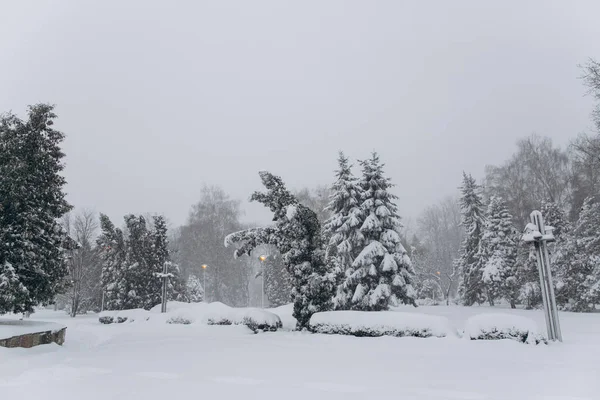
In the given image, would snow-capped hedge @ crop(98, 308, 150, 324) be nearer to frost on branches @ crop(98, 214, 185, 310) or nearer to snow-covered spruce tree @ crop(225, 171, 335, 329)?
frost on branches @ crop(98, 214, 185, 310)

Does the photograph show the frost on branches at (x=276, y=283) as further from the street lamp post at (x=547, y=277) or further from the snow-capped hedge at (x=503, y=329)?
the street lamp post at (x=547, y=277)

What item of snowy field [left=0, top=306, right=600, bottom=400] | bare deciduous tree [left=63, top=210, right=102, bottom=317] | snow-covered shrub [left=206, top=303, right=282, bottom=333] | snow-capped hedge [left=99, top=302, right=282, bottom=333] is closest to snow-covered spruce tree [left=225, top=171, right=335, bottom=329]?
snow-covered shrub [left=206, top=303, right=282, bottom=333]

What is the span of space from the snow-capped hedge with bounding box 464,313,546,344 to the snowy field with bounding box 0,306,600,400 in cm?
41

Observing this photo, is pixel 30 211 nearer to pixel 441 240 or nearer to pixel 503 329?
pixel 503 329

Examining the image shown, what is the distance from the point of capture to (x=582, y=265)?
2428cm

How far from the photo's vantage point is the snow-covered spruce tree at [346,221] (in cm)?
2172

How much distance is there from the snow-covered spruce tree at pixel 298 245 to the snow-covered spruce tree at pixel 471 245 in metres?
19.1

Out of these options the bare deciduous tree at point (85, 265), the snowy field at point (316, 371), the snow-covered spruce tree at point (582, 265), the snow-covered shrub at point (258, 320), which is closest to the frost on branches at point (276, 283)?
the bare deciduous tree at point (85, 265)

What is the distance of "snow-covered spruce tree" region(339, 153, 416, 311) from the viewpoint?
20.5m

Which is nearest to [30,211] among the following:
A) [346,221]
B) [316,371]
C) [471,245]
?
[316,371]

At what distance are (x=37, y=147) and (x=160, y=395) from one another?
43.4 feet

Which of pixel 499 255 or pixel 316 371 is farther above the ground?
pixel 499 255

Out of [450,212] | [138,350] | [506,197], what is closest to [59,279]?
[138,350]

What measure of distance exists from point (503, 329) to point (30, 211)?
17026mm
